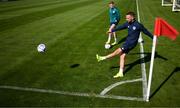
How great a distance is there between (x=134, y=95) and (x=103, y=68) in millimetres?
2728

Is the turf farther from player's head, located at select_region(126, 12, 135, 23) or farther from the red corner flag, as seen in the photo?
player's head, located at select_region(126, 12, 135, 23)

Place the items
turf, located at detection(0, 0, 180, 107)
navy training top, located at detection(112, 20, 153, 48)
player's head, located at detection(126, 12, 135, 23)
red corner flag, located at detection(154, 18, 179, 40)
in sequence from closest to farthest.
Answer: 1. red corner flag, located at detection(154, 18, 179, 40)
2. turf, located at detection(0, 0, 180, 107)
3. player's head, located at detection(126, 12, 135, 23)
4. navy training top, located at detection(112, 20, 153, 48)

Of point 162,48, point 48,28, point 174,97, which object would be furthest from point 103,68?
point 48,28

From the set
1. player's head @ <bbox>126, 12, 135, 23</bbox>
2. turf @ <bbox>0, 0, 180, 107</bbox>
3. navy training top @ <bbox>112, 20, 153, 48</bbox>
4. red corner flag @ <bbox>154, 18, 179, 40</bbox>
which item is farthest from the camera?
navy training top @ <bbox>112, 20, 153, 48</bbox>

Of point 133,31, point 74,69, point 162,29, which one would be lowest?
point 74,69

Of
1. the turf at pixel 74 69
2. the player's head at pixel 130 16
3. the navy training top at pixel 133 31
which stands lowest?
the turf at pixel 74 69

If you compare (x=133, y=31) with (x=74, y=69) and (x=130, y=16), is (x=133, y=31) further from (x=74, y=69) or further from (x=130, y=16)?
(x=74, y=69)

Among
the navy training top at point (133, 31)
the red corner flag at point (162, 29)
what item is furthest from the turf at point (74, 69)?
the red corner flag at point (162, 29)

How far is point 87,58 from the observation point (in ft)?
40.2

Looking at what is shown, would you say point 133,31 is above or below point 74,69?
above

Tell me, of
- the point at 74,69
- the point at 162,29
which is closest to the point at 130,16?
the point at 162,29

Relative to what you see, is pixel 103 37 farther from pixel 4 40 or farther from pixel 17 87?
pixel 17 87

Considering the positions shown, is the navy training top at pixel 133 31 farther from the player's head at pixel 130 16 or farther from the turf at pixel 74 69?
the turf at pixel 74 69

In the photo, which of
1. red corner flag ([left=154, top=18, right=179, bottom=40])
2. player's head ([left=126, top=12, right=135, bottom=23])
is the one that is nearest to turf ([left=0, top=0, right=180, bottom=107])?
red corner flag ([left=154, top=18, right=179, bottom=40])
